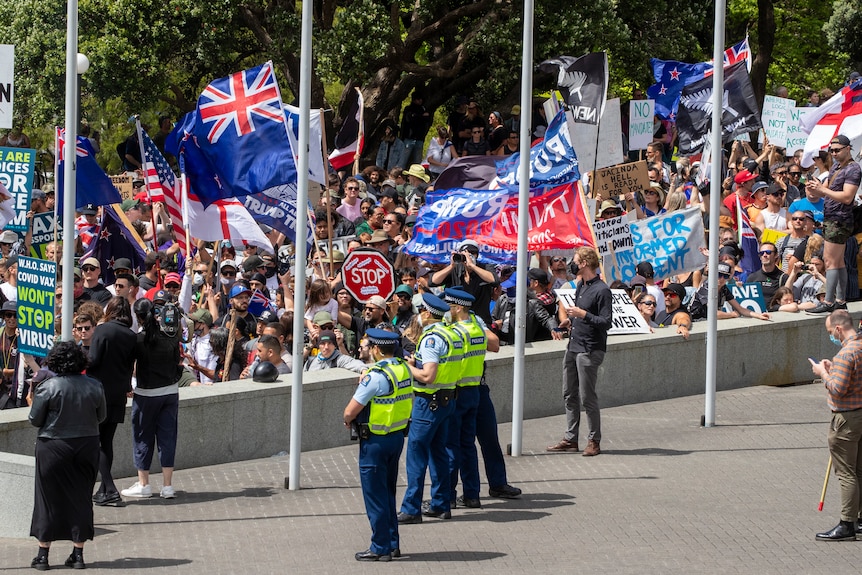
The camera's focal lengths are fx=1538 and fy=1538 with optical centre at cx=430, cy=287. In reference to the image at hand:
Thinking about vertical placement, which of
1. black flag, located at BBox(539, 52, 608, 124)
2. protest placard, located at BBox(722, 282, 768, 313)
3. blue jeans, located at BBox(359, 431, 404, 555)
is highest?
black flag, located at BBox(539, 52, 608, 124)

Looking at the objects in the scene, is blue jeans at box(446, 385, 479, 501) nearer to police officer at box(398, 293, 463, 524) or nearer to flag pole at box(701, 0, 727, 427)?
police officer at box(398, 293, 463, 524)

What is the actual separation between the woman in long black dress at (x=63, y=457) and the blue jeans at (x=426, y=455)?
8.02 feet

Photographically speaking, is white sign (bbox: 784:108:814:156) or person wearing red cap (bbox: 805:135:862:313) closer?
person wearing red cap (bbox: 805:135:862:313)

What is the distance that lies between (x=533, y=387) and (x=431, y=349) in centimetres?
455

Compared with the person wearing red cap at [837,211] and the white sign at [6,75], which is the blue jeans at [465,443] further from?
the person wearing red cap at [837,211]

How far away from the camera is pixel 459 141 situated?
2809 cm

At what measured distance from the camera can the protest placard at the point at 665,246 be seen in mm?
17672

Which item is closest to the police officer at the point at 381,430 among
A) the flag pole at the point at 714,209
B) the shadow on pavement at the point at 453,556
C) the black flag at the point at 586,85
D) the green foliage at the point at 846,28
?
the shadow on pavement at the point at 453,556

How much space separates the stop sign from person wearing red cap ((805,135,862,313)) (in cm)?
473

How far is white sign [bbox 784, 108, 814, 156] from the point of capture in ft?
83.0

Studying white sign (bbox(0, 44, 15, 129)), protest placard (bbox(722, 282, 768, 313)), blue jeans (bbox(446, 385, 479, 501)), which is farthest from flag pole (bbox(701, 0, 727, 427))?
white sign (bbox(0, 44, 15, 129))

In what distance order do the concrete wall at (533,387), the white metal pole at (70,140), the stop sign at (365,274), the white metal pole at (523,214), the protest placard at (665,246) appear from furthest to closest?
the protest placard at (665,246), the stop sign at (365,274), the white metal pole at (523,214), the concrete wall at (533,387), the white metal pole at (70,140)

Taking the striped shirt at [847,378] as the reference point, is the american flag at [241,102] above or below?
above

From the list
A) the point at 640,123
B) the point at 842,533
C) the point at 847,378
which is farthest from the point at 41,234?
the point at 842,533
